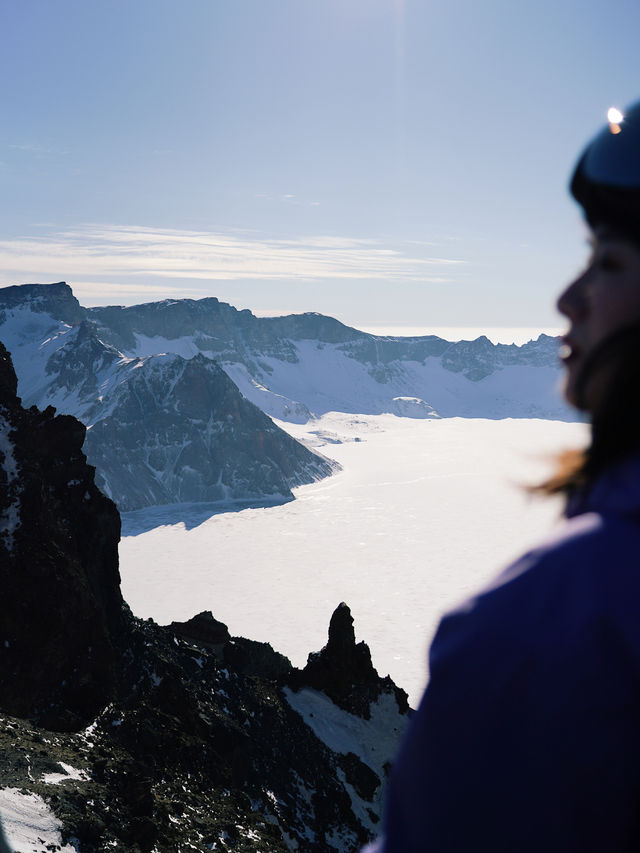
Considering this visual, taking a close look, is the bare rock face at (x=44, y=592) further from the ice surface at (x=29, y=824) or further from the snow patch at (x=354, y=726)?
the snow patch at (x=354, y=726)

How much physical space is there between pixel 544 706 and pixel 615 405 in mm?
575

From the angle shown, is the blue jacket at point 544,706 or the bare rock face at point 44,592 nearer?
the blue jacket at point 544,706

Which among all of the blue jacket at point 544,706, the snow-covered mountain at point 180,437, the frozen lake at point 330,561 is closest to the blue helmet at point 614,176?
the blue jacket at point 544,706

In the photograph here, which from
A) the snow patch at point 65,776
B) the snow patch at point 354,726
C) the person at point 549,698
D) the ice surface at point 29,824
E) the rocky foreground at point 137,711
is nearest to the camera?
the person at point 549,698

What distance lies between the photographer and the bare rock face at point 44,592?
67.1 ft

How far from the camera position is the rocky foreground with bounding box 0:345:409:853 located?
1499 centimetres

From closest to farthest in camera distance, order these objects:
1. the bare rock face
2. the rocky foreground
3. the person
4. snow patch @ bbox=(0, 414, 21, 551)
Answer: the person
the rocky foreground
the bare rock face
snow patch @ bbox=(0, 414, 21, 551)

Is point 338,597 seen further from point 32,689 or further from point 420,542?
point 32,689

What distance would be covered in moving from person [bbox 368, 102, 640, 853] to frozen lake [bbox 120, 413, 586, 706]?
64.7 metres

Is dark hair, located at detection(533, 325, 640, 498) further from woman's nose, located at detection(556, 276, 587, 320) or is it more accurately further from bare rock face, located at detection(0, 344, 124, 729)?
bare rock face, located at detection(0, 344, 124, 729)

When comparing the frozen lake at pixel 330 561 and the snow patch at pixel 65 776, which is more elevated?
the snow patch at pixel 65 776

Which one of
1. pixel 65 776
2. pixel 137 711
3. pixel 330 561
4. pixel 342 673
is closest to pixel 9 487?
pixel 137 711

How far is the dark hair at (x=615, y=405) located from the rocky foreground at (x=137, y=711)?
531 inches

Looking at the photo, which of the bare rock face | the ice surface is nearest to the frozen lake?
the bare rock face
